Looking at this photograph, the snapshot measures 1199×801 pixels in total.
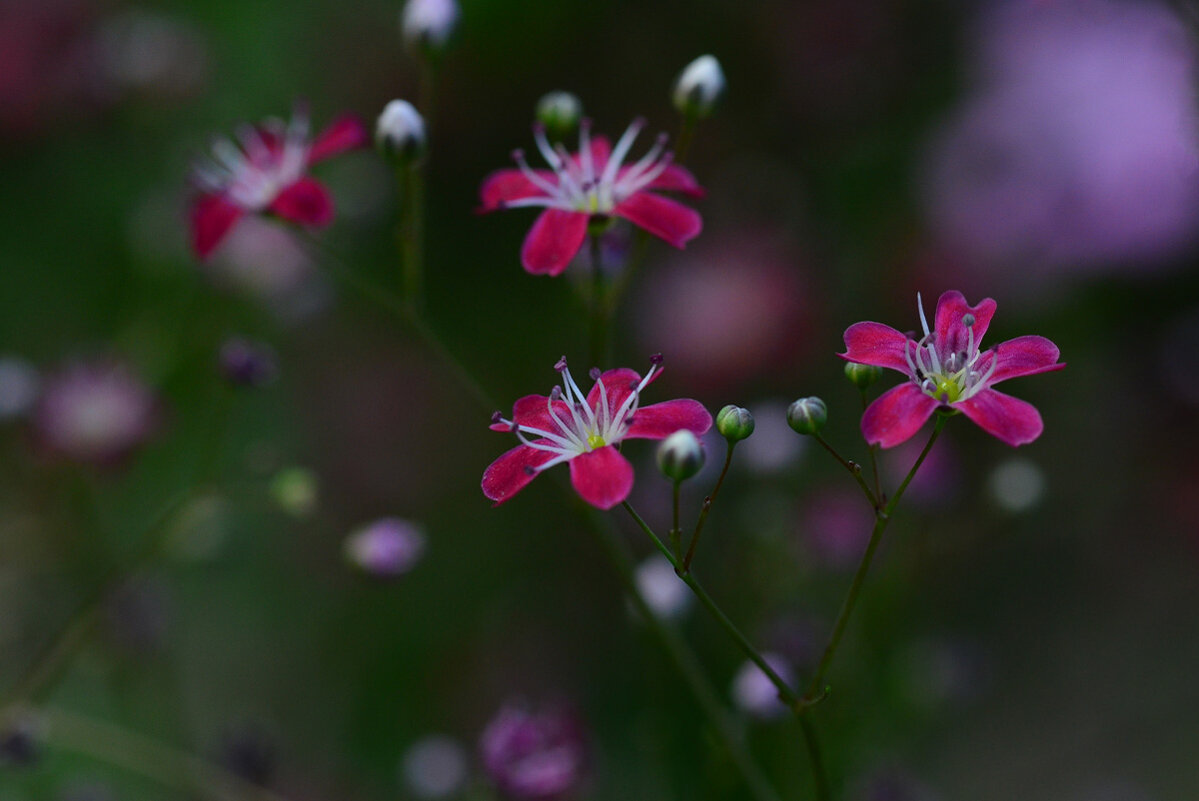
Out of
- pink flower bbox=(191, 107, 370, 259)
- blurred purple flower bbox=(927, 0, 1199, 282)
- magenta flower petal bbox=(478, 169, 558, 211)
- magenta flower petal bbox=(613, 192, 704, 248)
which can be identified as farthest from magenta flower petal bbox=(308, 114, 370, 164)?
blurred purple flower bbox=(927, 0, 1199, 282)

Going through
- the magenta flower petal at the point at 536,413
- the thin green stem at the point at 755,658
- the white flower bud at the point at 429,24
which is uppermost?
the white flower bud at the point at 429,24

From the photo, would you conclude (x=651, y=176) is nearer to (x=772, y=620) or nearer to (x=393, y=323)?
(x=772, y=620)

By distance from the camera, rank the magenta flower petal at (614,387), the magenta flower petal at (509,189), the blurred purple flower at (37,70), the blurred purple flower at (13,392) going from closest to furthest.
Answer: the magenta flower petal at (614,387), the magenta flower petal at (509,189), the blurred purple flower at (13,392), the blurred purple flower at (37,70)

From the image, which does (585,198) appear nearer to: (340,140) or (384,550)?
(340,140)

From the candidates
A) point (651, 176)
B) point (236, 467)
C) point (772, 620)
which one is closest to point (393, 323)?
point (236, 467)

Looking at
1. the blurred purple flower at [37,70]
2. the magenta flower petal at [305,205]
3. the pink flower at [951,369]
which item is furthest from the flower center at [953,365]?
the blurred purple flower at [37,70]

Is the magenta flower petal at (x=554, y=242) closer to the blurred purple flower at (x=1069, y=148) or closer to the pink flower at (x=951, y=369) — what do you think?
the pink flower at (x=951, y=369)

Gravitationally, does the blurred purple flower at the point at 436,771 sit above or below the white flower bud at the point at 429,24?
below
